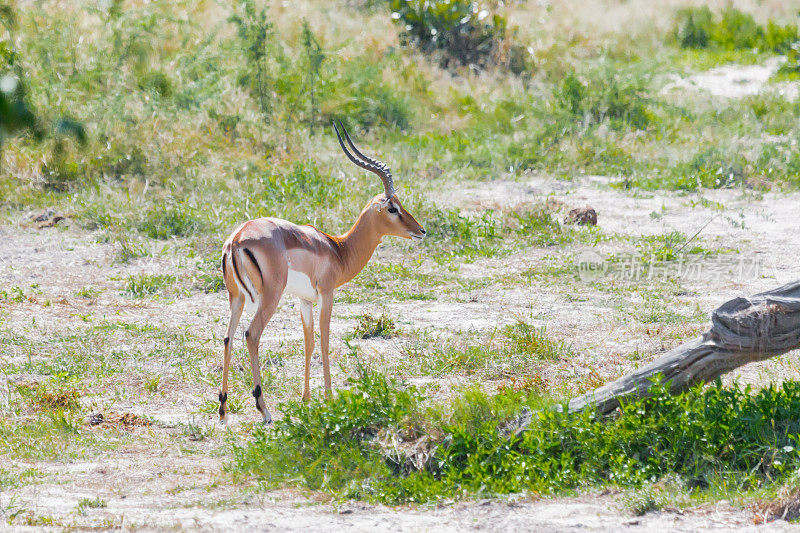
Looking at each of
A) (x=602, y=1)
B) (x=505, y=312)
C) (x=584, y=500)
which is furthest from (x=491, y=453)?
(x=602, y=1)

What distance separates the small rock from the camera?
10.4 meters

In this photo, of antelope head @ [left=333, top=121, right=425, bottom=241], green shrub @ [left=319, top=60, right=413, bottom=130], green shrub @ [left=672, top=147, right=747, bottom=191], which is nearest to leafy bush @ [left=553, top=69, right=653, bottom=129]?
green shrub @ [left=672, top=147, right=747, bottom=191]

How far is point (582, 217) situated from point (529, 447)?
5.81 meters

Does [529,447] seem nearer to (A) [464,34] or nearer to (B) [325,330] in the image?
(B) [325,330]

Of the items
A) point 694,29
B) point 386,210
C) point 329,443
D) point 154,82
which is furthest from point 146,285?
point 694,29

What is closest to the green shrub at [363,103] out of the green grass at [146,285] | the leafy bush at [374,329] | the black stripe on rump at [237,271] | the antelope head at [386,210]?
the green grass at [146,285]

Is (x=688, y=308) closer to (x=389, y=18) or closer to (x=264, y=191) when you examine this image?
(x=264, y=191)

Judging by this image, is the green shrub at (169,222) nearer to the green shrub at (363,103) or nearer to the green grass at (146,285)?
the green grass at (146,285)

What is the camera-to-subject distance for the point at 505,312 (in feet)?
26.4

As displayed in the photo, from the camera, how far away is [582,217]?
1038cm

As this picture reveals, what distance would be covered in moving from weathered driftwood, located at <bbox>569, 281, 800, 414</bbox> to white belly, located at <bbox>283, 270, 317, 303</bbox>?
1.96 metres

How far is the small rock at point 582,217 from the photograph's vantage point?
1038 cm

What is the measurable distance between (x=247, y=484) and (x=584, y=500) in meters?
1.64

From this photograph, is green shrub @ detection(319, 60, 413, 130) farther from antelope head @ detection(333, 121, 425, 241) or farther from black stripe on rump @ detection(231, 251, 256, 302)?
black stripe on rump @ detection(231, 251, 256, 302)
